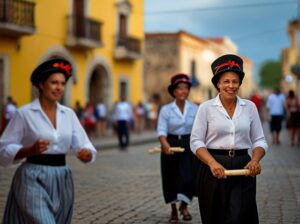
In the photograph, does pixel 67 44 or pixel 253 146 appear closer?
pixel 253 146

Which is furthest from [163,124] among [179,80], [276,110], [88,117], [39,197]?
[88,117]

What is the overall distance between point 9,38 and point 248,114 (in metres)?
17.9

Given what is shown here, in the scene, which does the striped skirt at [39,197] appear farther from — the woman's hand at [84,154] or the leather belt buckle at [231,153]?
the leather belt buckle at [231,153]

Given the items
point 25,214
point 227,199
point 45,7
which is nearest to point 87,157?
point 25,214

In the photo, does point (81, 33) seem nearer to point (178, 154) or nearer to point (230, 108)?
point (178, 154)

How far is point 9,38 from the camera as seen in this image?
71.4 ft

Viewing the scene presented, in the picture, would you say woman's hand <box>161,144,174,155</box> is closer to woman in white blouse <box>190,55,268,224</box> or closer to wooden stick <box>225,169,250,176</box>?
woman in white blouse <box>190,55,268,224</box>

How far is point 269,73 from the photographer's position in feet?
397

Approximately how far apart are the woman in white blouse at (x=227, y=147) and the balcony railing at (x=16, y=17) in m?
16.5

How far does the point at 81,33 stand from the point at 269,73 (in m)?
98.3

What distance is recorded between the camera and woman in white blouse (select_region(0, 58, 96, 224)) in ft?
14.5

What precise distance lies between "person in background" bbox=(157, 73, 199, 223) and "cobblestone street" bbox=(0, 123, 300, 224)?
0.33 m

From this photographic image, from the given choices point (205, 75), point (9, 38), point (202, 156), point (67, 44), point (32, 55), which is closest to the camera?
point (202, 156)

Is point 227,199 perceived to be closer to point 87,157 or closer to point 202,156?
point 202,156
